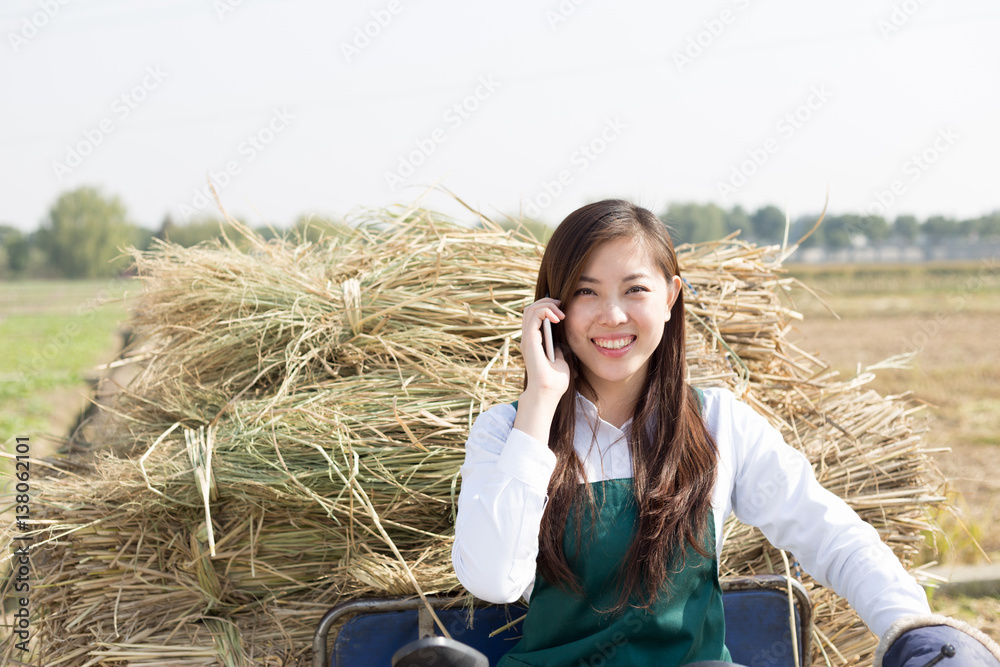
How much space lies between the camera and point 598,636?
142 centimetres

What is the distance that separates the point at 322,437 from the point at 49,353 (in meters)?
2.79

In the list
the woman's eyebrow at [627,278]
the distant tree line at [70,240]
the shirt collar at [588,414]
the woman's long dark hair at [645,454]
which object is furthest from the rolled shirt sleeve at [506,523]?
the distant tree line at [70,240]

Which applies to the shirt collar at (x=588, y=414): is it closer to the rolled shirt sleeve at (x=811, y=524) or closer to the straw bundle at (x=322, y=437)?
the rolled shirt sleeve at (x=811, y=524)

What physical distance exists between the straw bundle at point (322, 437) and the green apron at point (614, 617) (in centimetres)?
40

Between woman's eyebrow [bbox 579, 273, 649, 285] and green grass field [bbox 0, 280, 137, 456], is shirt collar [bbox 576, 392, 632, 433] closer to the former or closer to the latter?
woman's eyebrow [bbox 579, 273, 649, 285]

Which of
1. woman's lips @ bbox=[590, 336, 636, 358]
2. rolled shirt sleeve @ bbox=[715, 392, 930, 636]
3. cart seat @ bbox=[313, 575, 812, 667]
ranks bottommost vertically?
cart seat @ bbox=[313, 575, 812, 667]

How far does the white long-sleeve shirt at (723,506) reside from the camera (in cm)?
132

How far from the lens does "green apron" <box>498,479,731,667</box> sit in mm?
1425

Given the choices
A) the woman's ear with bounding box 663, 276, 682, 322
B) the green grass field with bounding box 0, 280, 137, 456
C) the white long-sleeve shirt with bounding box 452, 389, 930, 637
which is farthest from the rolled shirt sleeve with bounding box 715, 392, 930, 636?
the green grass field with bounding box 0, 280, 137, 456

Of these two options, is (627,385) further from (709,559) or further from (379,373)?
(379,373)

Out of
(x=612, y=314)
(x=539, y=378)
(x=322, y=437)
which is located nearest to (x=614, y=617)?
(x=539, y=378)

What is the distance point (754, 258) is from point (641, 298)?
1.43 m

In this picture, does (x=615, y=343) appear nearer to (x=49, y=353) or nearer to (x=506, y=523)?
(x=506, y=523)

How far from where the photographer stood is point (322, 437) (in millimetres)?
1903
